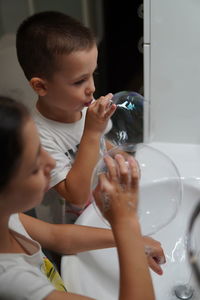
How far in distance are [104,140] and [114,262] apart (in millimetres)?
258

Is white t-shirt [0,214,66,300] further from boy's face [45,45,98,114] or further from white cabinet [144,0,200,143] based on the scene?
white cabinet [144,0,200,143]

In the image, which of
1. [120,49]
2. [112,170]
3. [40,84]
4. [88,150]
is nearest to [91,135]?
[88,150]

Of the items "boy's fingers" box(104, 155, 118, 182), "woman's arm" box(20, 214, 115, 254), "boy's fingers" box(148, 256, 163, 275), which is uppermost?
"boy's fingers" box(104, 155, 118, 182)

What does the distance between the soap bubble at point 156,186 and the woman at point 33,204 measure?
0.50 feet

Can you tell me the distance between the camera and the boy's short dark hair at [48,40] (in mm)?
758

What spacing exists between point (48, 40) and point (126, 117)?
0.81 feet

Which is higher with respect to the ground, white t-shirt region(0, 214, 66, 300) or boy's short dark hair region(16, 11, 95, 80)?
boy's short dark hair region(16, 11, 95, 80)

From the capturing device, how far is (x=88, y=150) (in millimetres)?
803

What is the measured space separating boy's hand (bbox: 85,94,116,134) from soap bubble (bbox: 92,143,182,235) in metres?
0.06

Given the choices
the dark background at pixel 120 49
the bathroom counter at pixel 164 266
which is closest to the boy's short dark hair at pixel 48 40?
the bathroom counter at pixel 164 266

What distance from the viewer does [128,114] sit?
899 mm

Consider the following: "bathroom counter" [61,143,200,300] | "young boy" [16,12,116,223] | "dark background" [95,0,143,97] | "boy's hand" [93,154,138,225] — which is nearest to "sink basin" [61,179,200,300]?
"bathroom counter" [61,143,200,300]

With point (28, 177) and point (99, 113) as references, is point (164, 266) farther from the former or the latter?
point (28, 177)

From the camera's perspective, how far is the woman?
493 millimetres
